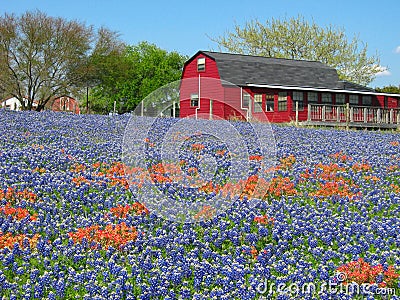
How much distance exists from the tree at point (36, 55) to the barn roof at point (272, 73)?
1399 centimetres

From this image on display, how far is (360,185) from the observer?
1111cm

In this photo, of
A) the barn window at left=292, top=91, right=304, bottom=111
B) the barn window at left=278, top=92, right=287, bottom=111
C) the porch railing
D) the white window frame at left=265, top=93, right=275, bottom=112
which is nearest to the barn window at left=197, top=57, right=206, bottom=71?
the white window frame at left=265, top=93, right=275, bottom=112

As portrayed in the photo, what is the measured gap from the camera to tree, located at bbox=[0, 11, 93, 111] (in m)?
49.8

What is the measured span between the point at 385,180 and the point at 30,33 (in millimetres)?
44152

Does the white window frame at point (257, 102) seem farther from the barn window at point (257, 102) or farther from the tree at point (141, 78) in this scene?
the tree at point (141, 78)

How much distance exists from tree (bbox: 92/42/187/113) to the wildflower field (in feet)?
174

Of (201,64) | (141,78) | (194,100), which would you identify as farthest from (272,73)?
(141,78)

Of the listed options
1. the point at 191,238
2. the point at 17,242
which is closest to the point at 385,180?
the point at 191,238

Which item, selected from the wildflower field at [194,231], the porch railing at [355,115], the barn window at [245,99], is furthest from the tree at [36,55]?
the wildflower field at [194,231]

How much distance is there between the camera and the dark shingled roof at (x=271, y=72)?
42.8 metres

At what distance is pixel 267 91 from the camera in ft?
134

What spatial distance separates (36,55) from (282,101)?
919 inches

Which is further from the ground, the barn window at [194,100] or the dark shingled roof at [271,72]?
the dark shingled roof at [271,72]

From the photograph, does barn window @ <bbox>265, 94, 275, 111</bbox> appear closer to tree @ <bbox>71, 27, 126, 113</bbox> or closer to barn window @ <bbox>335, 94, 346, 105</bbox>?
barn window @ <bbox>335, 94, 346, 105</bbox>
